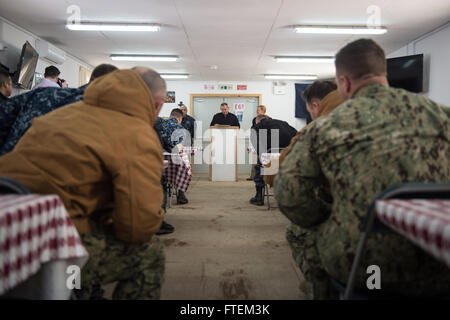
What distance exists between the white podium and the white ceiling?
159cm

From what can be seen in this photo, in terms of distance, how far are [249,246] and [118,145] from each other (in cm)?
204

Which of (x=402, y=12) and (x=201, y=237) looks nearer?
(x=201, y=237)

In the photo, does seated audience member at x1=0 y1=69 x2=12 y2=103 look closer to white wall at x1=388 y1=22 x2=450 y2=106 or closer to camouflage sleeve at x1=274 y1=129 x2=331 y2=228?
camouflage sleeve at x1=274 y1=129 x2=331 y2=228

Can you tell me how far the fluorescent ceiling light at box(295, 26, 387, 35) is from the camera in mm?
4953

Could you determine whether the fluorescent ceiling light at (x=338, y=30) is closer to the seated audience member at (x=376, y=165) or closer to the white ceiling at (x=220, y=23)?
the white ceiling at (x=220, y=23)

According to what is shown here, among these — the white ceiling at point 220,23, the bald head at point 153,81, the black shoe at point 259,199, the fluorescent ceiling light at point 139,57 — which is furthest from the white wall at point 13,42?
the bald head at point 153,81

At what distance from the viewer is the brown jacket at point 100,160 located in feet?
3.30

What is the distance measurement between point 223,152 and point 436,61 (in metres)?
4.16

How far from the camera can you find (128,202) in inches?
42.6

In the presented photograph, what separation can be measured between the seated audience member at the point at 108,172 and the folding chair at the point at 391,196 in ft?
2.19

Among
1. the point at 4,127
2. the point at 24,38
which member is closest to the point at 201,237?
the point at 4,127
